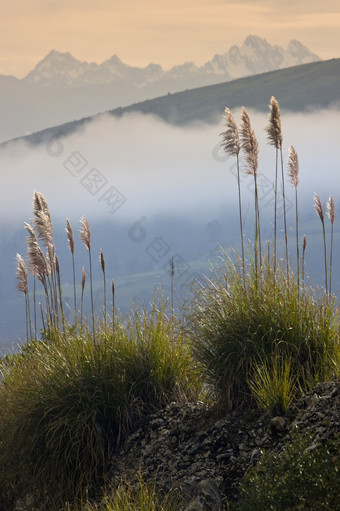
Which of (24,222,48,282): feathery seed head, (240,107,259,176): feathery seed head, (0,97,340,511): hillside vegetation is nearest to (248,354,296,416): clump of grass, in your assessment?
(0,97,340,511): hillside vegetation

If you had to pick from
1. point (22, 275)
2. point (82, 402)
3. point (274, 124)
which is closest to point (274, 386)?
point (82, 402)

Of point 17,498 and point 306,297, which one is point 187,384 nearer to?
point 306,297

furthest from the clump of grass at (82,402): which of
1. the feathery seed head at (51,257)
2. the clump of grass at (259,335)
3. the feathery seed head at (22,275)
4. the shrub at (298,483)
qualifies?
the shrub at (298,483)

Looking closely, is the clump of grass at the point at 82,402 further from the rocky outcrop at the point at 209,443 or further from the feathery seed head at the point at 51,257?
the feathery seed head at the point at 51,257

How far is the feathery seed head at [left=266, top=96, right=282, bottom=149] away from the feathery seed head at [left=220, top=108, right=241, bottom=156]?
0.38m

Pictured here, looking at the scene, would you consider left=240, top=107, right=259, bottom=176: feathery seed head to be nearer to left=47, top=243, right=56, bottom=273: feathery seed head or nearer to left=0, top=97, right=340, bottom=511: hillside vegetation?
left=0, top=97, right=340, bottom=511: hillside vegetation

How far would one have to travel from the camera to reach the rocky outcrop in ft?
19.3

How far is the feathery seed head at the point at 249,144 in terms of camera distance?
28.3ft

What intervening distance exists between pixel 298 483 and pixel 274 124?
507 cm

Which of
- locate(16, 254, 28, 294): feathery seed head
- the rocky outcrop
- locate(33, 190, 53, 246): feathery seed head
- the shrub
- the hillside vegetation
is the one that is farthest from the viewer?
locate(16, 254, 28, 294): feathery seed head

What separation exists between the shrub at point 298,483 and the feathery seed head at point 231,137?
14.5 ft

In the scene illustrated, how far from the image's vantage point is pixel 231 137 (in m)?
8.70

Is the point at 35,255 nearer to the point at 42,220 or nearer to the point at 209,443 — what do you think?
the point at 42,220

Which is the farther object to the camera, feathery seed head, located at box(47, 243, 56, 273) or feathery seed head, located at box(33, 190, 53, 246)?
feathery seed head, located at box(47, 243, 56, 273)
